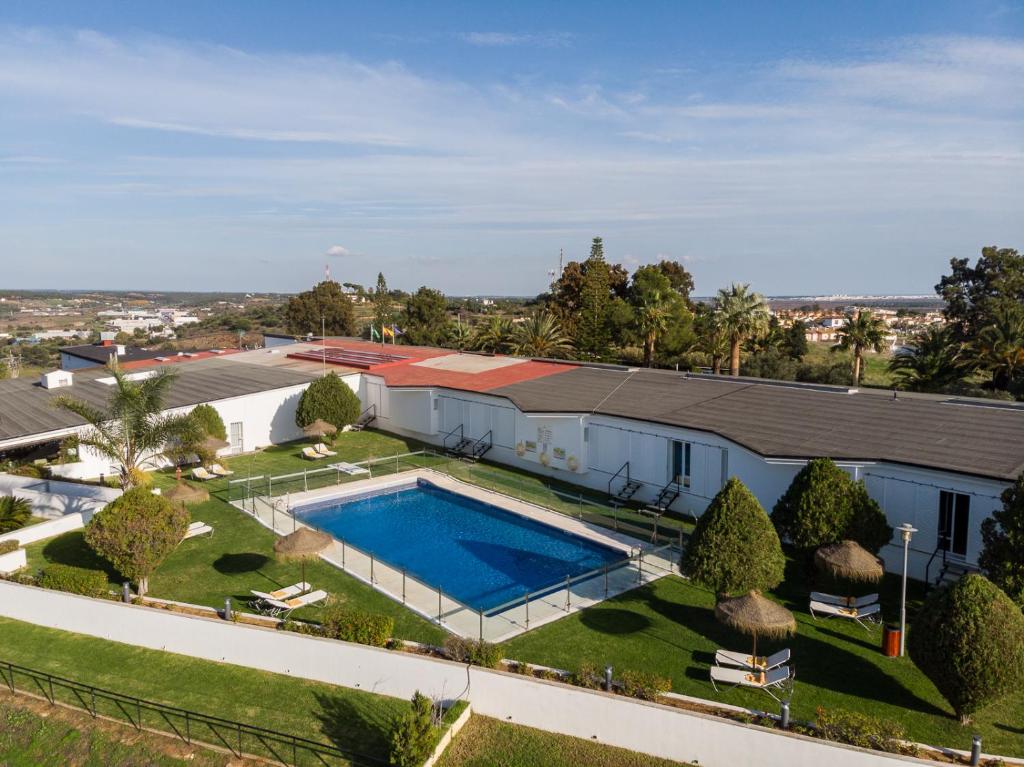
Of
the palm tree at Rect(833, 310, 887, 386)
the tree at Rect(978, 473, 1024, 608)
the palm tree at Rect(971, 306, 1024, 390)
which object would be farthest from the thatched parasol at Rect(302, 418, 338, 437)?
the palm tree at Rect(971, 306, 1024, 390)

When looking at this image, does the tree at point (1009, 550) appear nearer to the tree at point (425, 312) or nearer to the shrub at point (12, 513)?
the shrub at point (12, 513)

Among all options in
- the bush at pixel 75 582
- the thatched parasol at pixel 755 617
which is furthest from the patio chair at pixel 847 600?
the bush at pixel 75 582

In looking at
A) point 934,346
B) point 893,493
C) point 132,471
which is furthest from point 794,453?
Result: point 934,346

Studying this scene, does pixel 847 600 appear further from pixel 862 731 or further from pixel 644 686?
pixel 644 686

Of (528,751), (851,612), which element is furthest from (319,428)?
(851,612)

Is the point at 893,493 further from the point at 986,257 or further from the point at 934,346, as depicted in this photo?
the point at 986,257

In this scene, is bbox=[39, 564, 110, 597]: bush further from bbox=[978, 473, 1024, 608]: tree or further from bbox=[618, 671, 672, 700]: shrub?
bbox=[978, 473, 1024, 608]: tree
